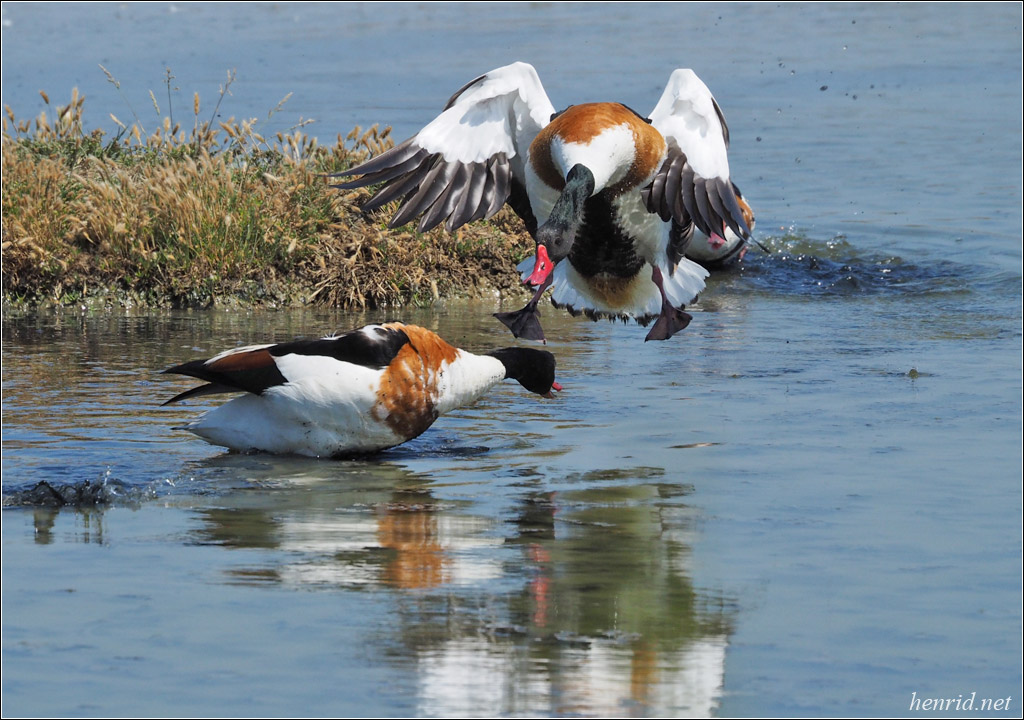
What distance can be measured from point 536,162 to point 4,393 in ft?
9.45

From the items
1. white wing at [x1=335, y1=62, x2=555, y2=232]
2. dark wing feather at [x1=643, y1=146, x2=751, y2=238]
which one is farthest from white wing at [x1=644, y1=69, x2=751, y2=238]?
white wing at [x1=335, y1=62, x2=555, y2=232]

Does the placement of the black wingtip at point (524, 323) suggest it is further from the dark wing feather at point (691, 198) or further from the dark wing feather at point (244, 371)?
the dark wing feather at point (244, 371)

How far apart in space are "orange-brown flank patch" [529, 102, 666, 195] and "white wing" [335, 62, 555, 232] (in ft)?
0.85

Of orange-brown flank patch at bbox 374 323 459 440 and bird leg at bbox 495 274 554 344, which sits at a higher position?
bird leg at bbox 495 274 554 344

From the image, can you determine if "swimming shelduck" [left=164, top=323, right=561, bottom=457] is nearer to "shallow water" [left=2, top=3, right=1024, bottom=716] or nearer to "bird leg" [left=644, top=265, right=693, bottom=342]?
"shallow water" [left=2, top=3, right=1024, bottom=716]

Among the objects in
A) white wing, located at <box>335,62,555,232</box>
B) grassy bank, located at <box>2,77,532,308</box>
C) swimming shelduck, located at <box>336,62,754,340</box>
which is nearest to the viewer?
swimming shelduck, located at <box>336,62,754,340</box>

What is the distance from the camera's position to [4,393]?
26.1 feet

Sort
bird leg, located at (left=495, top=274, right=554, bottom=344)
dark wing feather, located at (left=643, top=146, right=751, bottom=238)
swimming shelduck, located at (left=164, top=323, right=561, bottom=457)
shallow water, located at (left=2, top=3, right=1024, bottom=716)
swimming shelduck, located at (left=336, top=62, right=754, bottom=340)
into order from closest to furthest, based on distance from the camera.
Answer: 1. shallow water, located at (left=2, top=3, right=1024, bottom=716)
2. swimming shelduck, located at (left=164, top=323, right=561, bottom=457)
3. dark wing feather, located at (left=643, top=146, right=751, bottom=238)
4. swimming shelduck, located at (left=336, top=62, right=754, bottom=340)
5. bird leg, located at (left=495, top=274, right=554, bottom=344)

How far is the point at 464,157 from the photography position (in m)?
8.51

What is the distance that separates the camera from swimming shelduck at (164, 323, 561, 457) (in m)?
6.99

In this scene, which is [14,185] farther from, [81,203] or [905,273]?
[905,273]

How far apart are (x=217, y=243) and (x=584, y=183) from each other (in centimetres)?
347

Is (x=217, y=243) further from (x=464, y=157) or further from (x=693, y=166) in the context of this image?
(x=693, y=166)

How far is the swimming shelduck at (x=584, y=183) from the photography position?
7.79m
